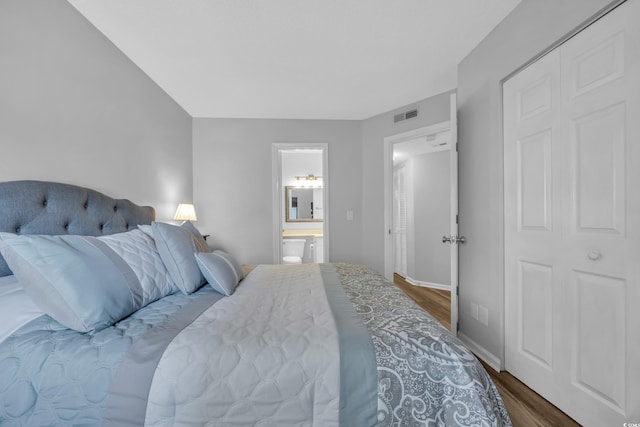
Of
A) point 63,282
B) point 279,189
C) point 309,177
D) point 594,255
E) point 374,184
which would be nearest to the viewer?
point 63,282

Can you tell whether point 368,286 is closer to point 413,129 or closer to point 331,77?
point 331,77

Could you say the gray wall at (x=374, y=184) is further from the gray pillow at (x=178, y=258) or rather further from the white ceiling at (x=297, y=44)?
the gray pillow at (x=178, y=258)

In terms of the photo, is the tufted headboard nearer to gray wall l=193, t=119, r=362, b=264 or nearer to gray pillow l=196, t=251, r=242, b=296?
gray pillow l=196, t=251, r=242, b=296

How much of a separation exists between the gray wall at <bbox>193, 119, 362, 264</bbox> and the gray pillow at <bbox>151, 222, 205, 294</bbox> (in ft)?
6.89

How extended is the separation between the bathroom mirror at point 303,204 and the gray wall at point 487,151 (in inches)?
126

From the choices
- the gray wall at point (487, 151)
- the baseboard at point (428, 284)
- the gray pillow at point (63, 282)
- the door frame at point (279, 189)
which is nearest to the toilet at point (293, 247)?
the door frame at point (279, 189)

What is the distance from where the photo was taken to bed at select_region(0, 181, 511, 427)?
2.68 ft

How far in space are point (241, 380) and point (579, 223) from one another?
1782mm

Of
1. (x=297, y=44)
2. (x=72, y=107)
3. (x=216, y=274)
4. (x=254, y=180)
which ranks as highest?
(x=297, y=44)

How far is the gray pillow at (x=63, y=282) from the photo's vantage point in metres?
0.94

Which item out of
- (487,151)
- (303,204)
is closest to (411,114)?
(487,151)

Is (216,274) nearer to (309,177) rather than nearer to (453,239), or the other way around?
(453,239)

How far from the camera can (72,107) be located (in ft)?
5.42

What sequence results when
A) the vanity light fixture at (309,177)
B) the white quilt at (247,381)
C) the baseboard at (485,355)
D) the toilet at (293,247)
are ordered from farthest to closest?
the vanity light fixture at (309,177), the toilet at (293,247), the baseboard at (485,355), the white quilt at (247,381)
